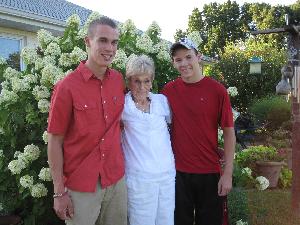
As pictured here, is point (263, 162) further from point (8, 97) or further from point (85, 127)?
point (85, 127)

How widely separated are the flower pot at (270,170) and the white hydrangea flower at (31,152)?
546 cm

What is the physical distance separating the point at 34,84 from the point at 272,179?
566cm

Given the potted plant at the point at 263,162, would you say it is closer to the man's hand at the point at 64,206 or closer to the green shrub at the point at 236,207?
the green shrub at the point at 236,207

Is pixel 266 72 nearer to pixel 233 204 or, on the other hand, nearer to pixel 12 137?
pixel 233 204

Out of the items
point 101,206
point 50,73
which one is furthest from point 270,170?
point 101,206

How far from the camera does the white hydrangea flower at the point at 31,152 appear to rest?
12.6 ft

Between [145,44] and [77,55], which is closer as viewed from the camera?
[77,55]

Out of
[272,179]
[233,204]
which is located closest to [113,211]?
[233,204]

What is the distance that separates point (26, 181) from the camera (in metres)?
3.82

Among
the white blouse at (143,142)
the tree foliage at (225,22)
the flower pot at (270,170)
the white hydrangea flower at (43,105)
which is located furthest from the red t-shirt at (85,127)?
the tree foliage at (225,22)

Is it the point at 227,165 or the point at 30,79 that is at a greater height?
the point at 30,79

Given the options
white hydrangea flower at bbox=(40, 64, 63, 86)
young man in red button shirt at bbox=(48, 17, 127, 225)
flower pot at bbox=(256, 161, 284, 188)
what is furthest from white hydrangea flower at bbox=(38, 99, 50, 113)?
flower pot at bbox=(256, 161, 284, 188)

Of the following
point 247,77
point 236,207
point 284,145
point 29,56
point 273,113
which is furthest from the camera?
point 247,77

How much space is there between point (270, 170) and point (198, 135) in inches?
210
